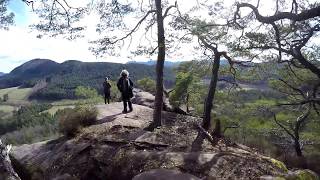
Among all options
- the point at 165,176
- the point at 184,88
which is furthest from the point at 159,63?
the point at 184,88

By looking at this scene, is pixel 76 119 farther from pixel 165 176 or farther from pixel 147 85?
pixel 147 85

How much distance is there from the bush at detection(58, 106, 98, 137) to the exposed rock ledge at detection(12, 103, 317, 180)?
31cm

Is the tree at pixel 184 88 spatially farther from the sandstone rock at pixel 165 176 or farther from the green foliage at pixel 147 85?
the sandstone rock at pixel 165 176

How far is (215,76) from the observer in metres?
16.7

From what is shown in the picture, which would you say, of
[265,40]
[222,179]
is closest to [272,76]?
[265,40]

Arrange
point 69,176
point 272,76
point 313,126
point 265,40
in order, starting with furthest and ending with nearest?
point 313,126, point 272,76, point 265,40, point 69,176

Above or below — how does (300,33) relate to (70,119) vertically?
above

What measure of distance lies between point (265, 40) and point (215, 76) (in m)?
3.33

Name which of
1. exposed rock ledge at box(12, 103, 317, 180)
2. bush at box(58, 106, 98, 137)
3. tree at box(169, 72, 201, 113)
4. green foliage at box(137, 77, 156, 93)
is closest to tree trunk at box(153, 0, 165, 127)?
exposed rock ledge at box(12, 103, 317, 180)

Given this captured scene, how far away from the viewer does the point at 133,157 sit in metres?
12.1

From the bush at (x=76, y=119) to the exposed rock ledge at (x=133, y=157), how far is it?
0.31 meters

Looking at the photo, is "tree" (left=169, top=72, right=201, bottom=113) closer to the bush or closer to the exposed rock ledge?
the bush

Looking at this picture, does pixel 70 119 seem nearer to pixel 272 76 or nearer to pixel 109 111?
pixel 109 111

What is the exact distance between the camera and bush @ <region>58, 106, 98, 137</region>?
15484 mm
